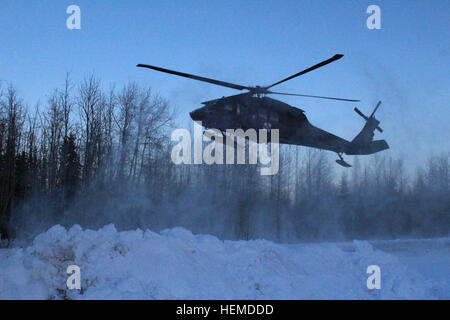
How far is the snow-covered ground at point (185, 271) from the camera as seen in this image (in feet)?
20.0

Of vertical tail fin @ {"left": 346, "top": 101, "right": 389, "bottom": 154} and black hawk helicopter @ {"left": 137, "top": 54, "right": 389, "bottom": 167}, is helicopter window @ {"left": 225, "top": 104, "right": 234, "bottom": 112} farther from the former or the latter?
vertical tail fin @ {"left": 346, "top": 101, "right": 389, "bottom": 154}

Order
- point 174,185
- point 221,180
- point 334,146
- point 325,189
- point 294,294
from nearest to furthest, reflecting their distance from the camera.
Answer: point 294,294
point 334,146
point 174,185
point 221,180
point 325,189

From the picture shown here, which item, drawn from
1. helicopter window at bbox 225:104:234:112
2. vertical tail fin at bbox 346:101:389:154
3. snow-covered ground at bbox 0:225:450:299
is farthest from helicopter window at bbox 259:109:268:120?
vertical tail fin at bbox 346:101:389:154

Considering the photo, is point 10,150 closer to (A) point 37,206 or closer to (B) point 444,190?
(A) point 37,206

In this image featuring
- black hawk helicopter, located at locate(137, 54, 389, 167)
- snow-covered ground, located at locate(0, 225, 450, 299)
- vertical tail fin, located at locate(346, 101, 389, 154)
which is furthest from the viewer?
vertical tail fin, located at locate(346, 101, 389, 154)

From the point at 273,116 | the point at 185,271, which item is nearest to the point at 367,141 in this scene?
the point at 273,116

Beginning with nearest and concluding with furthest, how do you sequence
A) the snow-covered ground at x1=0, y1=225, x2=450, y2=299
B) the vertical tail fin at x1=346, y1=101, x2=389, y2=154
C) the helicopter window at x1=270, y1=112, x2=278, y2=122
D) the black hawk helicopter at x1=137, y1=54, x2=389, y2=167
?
the snow-covered ground at x1=0, y1=225, x2=450, y2=299 → the black hawk helicopter at x1=137, y1=54, x2=389, y2=167 → the helicopter window at x1=270, y1=112, x2=278, y2=122 → the vertical tail fin at x1=346, y1=101, x2=389, y2=154

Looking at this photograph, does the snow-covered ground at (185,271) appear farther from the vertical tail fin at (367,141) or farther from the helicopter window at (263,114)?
the vertical tail fin at (367,141)

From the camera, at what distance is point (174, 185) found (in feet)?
83.4

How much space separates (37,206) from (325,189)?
24.9 metres

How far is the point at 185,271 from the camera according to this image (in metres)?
6.58

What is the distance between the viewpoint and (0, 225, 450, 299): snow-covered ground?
6.09 m

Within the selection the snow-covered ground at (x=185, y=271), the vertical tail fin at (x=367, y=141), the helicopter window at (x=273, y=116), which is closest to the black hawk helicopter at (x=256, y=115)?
the helicopter window at (x=273, y=116)
